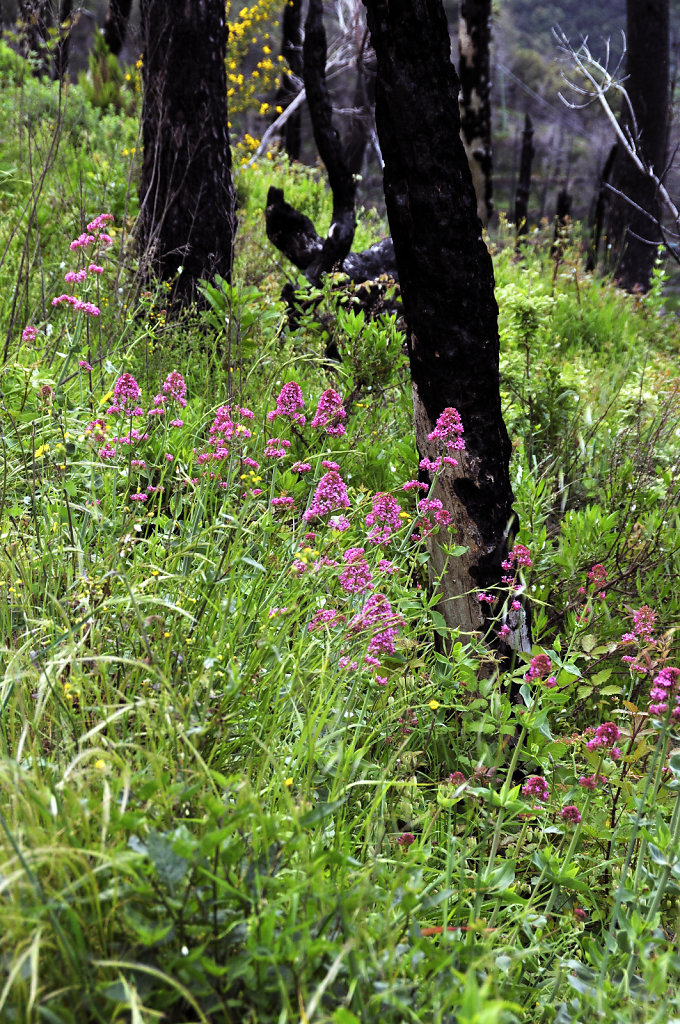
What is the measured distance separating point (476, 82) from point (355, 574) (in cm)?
644

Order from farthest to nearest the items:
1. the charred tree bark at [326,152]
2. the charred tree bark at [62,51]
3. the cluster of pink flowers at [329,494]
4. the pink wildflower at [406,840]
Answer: the charred tree bark at [326,152] → the charred tree bark at [62,51] → the cluster of pink flowers at [329,494] → the pink wildflower at [406,840]

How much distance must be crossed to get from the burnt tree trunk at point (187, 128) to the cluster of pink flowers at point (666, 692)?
3.89m

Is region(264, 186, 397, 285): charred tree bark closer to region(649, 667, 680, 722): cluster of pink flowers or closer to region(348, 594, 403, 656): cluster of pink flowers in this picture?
region(348, 594, 403, 656): cluster of pink flowers

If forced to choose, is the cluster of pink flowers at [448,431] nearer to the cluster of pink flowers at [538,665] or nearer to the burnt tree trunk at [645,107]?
the cluster of pink flowers at [538,665]

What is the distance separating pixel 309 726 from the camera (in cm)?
161

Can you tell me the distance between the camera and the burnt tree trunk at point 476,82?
22.2 ft

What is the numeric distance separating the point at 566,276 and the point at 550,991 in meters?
7.26

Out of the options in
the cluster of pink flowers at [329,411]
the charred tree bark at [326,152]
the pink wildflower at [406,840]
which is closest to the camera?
the pink wildflower at [406,840]

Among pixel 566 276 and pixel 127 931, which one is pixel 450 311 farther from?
pixel 566 276

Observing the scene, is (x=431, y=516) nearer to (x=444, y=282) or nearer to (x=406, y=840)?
(x=444, y=282)

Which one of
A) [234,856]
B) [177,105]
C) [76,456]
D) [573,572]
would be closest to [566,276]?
[177,105]

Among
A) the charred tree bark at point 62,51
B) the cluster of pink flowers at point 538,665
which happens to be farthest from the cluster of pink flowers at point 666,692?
the charred tree bark at point 62,51

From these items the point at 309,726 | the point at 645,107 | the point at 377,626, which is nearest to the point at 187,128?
the point at 377,626

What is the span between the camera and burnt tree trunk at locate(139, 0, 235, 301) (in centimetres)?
A: 475
